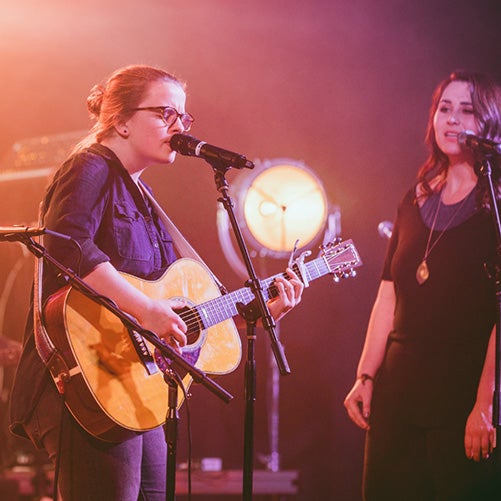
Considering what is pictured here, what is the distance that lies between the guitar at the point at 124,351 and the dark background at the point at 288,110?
232 centimetres

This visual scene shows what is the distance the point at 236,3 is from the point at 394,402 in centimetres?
356

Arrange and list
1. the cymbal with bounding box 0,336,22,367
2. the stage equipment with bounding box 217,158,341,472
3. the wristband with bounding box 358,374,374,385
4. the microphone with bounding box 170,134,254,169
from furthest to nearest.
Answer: the stage equipment with bounding box 217,158,341,472 < the cymbal with bounding box 0,336,22,367 < the wristband with bounding box 358,374,374,385 < the microphone with bounding box 170,134,254,169

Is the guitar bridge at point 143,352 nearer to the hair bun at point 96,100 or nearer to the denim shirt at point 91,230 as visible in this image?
the denim shirt at point 91,230

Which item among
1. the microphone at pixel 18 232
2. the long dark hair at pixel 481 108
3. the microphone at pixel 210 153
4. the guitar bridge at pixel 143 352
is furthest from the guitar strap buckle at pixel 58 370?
the long dark hair at pixel 481 108

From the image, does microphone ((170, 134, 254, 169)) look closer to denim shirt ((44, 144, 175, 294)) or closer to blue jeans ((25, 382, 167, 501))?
denim shirt ((44, 144, 175, 294))

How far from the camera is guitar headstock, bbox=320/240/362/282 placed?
327 centimetres

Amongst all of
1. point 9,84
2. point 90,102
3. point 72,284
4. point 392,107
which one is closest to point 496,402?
point 72,284

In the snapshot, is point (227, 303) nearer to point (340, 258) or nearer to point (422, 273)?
point (340, 258)

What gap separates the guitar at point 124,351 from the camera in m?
2.45

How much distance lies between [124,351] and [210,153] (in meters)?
0.75

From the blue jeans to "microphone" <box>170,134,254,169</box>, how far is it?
3.07ft

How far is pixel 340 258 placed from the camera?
3.29 m

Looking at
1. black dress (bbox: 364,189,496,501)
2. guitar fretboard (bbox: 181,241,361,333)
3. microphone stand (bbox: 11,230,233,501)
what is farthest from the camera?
guitar fretboard (bbox: 181,241,361,333)

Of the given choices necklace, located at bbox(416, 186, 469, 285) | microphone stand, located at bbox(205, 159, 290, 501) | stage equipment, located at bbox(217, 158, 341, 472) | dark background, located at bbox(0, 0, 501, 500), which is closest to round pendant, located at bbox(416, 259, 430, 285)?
necklace, located at bbox(416, 186, 469, 285)
